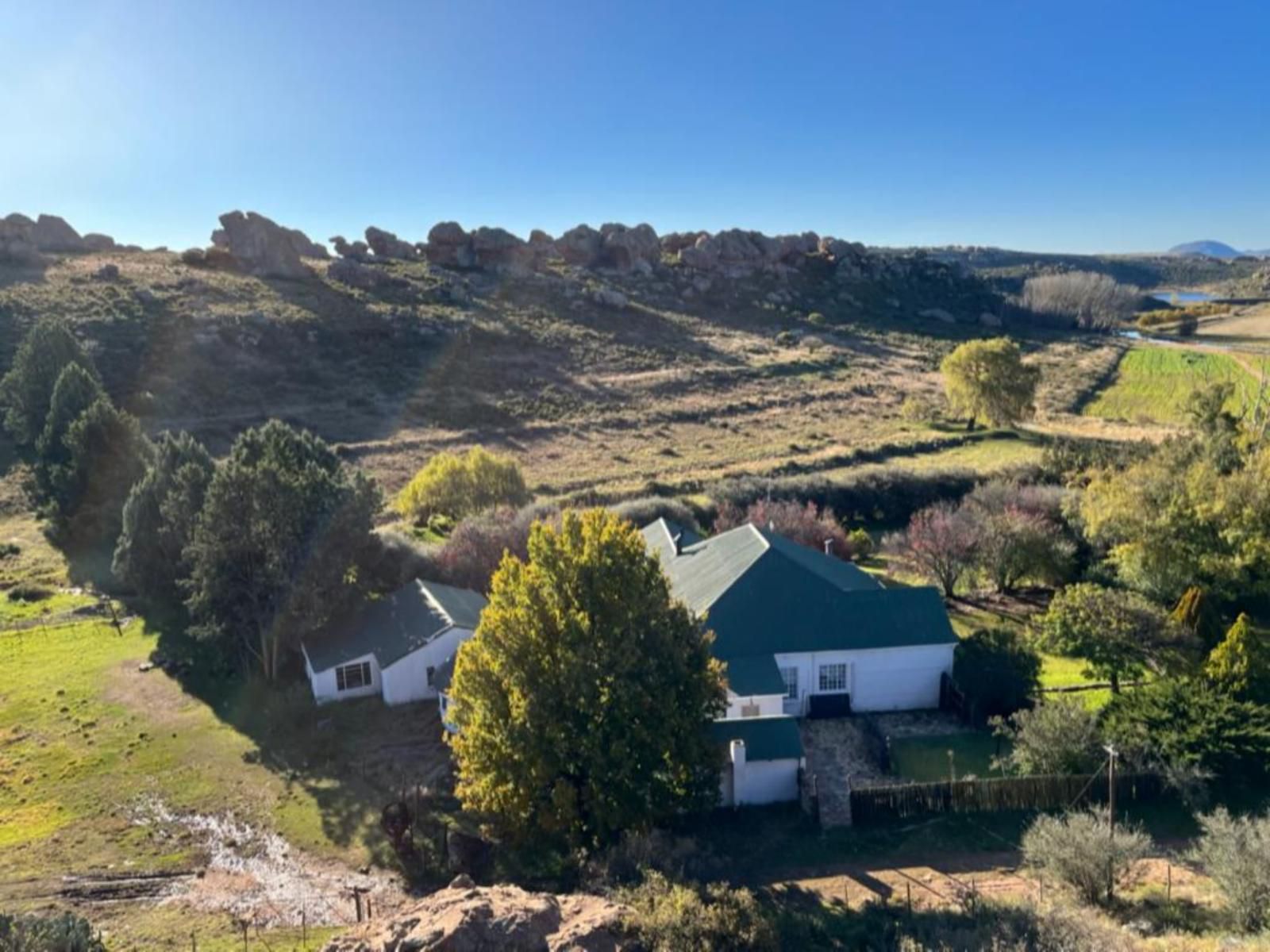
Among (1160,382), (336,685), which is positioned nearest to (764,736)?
(336,685)

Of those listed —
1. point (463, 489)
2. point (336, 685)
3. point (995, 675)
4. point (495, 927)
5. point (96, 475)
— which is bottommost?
point (336, 685)

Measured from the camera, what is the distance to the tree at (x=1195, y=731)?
17.9 m

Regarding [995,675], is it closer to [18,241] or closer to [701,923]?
[701,923]

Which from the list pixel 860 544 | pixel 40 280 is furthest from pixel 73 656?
pixel 40 280

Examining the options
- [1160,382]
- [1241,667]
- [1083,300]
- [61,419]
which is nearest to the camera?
[1241,667]

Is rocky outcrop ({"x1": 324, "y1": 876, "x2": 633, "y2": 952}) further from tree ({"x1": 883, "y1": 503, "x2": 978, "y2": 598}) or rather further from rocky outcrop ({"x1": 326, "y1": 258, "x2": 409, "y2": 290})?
rocky outcrop ({"x1": 326, "y1": 258, "x2": 409, "y2": 290})

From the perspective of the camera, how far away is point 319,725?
23859mm

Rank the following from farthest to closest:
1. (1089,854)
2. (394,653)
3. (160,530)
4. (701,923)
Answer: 1. (160,530)
2. (394,653)
3. (1089,854)
4. (701,923)

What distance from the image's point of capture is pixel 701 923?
12.0 meters

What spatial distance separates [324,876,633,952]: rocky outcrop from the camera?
38.1 feet

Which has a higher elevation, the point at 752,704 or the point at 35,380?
the point at 35,380

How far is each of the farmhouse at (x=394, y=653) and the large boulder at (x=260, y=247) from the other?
78.4m

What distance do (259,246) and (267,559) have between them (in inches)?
3223

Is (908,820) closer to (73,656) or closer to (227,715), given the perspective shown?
(227,715)
